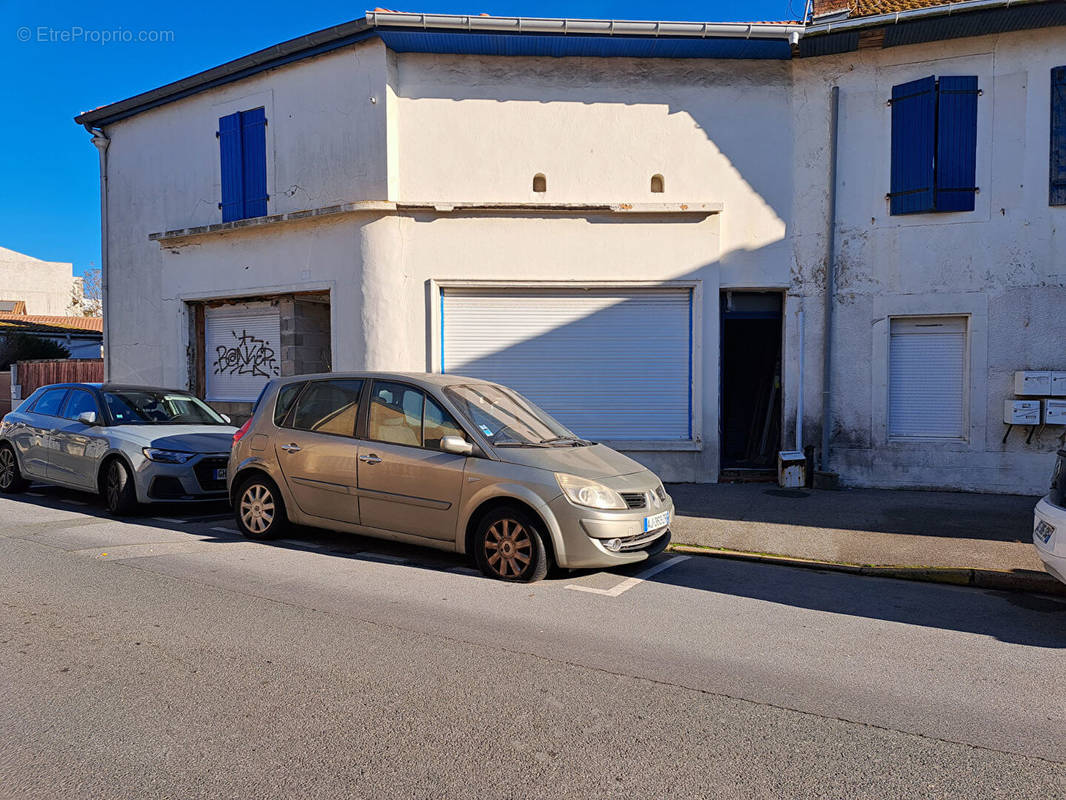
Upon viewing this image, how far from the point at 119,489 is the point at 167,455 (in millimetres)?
624

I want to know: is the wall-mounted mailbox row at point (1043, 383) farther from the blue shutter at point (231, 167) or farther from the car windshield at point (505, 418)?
the blue shutter at point (231, 167)

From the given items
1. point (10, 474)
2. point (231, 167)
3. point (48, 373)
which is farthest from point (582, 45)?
point (48, 373)

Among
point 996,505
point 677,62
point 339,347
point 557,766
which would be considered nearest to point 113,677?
point 557,766

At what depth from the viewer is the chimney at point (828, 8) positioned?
11583 mm

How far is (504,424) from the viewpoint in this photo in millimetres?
6961

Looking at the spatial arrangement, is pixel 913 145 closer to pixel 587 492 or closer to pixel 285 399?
pixel 587 492

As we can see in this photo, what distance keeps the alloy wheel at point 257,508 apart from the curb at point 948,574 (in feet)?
14.7

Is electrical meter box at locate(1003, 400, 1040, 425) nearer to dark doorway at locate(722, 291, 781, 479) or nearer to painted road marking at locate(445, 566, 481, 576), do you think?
dark doorway at locate(722, 291, 781, 479)

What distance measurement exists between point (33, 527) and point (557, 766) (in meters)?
7.20

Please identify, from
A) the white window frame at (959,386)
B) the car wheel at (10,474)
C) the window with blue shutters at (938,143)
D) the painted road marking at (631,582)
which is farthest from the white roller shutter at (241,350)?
the window with blue shutters at (938,143)

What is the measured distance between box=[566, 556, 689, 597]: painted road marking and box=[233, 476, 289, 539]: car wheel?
3.05 metres

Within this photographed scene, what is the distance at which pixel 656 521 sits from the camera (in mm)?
6609

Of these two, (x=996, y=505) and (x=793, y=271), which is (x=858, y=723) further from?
(x=793, y=271)

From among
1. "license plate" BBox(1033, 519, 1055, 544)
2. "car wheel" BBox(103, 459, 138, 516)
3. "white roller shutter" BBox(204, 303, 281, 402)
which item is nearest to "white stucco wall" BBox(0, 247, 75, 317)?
"white roller shutter" BBox(204, 303, 281, 402)
